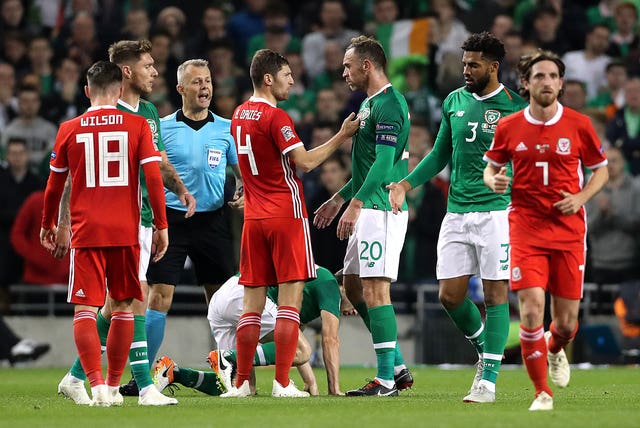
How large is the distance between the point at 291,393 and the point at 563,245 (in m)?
2.53

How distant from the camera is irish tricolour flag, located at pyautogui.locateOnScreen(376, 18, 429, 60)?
19859 millimetres

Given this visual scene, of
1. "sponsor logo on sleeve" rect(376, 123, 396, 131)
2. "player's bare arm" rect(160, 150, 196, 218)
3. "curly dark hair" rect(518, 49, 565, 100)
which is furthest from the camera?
"player's bare arm" rect(160, 150, 196, 218)

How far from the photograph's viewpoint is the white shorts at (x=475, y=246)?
1005 cm

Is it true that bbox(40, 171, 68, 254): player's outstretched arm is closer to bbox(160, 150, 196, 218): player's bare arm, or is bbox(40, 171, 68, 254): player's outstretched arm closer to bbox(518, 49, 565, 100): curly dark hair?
bbox(160, 150, 196, 218): player's bare arm

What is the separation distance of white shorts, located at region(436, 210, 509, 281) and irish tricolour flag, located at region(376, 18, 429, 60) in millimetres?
9781

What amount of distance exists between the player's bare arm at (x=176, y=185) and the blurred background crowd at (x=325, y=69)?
16.0ft

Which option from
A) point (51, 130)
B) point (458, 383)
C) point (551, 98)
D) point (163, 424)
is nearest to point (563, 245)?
point (551, 98)

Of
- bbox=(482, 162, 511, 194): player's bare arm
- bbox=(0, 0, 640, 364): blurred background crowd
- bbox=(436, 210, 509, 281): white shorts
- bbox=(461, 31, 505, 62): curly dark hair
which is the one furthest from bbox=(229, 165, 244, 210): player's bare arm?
bbox=(0, 0, 640, 364): blurred background crowd

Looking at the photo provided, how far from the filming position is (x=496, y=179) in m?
8.71

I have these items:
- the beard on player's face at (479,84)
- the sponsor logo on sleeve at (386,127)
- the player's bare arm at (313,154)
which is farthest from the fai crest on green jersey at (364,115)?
the beard on player's face at (479,84)

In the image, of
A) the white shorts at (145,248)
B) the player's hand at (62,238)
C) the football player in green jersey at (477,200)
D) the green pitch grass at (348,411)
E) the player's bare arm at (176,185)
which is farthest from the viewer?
the player's bare arm at (176,185)

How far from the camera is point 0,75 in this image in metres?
18.8

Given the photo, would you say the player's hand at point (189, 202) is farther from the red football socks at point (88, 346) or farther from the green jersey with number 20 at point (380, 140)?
the red football socks at point (88, 346)

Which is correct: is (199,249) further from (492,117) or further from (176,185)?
(492,117)
